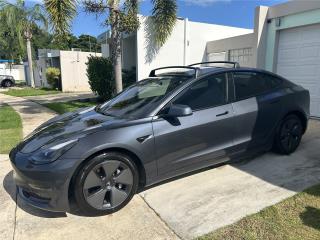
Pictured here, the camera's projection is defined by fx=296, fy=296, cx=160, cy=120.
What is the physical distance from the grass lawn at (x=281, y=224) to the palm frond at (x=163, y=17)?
8.97 m

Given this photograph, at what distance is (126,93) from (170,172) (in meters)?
1.60

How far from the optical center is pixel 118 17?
370 inches

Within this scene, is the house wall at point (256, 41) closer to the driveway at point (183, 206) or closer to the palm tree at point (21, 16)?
the driveway at point (183, 206)

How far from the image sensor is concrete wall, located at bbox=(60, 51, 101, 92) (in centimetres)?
2090

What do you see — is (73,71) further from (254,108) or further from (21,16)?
(254,108)

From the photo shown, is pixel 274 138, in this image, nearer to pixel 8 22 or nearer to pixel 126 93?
pixel 126 93

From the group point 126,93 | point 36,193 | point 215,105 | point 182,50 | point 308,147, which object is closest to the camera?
point 36,193

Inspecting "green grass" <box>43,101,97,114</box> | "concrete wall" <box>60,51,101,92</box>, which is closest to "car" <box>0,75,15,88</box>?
"concrete wall" <box>60,51,101,92</box>

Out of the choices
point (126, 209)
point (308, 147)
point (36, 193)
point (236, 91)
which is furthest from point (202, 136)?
point (308, 147)

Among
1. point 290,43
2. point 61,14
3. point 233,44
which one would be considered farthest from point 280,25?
point 61,14

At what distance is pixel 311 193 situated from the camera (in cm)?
357

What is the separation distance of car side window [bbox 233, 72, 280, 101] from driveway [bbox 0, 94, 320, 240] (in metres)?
1.11

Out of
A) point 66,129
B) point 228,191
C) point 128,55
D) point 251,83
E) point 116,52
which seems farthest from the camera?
point 128,55

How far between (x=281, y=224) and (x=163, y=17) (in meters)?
9.44
